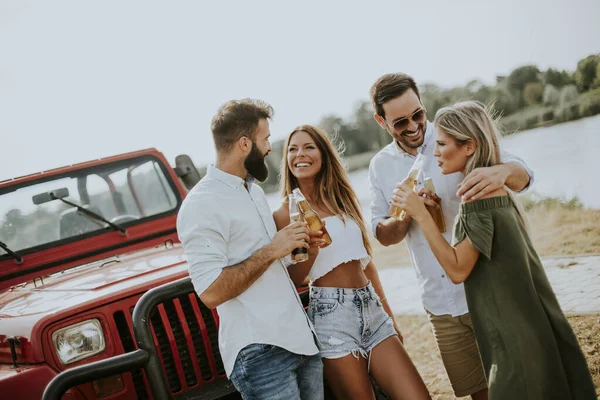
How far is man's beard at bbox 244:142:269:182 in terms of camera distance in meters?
2.65

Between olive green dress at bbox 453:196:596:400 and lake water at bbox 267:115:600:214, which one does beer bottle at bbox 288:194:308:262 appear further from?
lake water at bbox 267:115:600:214

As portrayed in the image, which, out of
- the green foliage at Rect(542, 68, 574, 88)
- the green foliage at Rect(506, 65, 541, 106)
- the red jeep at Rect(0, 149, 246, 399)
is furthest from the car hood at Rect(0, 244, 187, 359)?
the green foliage at Rect(506, 65, 541, 106)

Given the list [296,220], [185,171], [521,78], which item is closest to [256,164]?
[296,220]

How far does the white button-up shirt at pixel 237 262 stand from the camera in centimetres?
237

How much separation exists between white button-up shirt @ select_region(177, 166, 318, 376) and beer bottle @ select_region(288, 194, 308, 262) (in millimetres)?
100

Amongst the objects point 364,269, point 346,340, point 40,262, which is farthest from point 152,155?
point 346,340

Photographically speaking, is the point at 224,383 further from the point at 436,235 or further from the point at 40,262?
the point at 40,262

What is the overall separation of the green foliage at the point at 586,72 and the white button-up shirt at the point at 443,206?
6571mm

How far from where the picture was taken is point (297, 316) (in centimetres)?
256

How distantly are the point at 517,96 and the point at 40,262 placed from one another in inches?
506

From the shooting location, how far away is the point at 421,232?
3156mm

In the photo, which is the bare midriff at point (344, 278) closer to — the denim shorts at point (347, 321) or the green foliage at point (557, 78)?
the denim shorts at point (347, 321)

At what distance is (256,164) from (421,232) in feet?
3.42

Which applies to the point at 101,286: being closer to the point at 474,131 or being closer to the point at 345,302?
the point at 345,302
